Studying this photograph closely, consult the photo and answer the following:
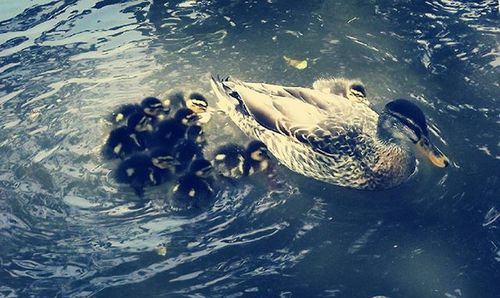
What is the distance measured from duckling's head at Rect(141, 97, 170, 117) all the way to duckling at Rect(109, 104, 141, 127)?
51 millimetres

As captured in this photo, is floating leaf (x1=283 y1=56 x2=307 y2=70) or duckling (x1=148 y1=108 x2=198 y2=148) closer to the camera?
duckling (x1=148 y1=108 x2=198 y2=148)

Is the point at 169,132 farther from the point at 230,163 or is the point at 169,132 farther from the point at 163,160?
the point at 230,163

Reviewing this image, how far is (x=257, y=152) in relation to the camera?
14.1ft

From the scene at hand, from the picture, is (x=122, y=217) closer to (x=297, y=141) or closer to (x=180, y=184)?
(x=180, y=184)

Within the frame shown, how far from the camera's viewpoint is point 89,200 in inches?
164

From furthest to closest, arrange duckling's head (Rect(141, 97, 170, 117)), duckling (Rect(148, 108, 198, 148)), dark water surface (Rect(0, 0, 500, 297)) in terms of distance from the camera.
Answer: duckling's head (Rect(141, 97, 170, 117))
duckling (Rect(148, 108, 198, 148))
dark water surface (Rect(0, 0, 500, 297))

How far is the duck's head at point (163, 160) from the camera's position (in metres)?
4.21

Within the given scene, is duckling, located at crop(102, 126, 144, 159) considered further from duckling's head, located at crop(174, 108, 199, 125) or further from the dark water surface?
duckling's head, located at crop(174, 108, 199, 125)

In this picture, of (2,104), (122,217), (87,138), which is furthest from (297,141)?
(2,104)

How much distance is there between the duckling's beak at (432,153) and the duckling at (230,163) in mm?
1190

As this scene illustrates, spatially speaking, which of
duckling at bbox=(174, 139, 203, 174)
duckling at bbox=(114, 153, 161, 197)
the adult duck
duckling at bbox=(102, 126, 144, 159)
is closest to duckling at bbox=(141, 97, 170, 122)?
duckling at bbox=(102, 126, 144, 159)

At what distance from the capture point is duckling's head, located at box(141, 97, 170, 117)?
180 inches

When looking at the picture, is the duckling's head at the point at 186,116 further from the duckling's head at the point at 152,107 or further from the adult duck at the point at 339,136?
the adult duck at the point at 339,136

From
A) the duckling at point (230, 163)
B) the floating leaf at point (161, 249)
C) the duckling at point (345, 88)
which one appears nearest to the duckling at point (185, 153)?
the duckling at point (230, 163)
